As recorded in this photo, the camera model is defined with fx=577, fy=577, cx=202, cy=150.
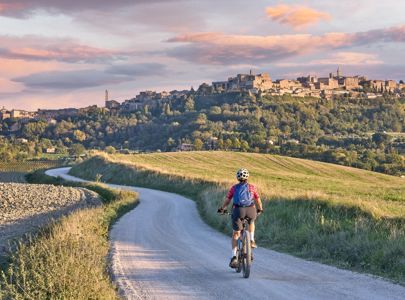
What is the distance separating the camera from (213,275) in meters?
13.2

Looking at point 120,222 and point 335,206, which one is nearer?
point 335,206

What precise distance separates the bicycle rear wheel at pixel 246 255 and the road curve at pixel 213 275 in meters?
0.21

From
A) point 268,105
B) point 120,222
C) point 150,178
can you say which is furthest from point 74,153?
point 120,222

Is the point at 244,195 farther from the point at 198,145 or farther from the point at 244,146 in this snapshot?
the point at 198,145

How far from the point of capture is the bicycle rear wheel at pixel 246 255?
12656mm

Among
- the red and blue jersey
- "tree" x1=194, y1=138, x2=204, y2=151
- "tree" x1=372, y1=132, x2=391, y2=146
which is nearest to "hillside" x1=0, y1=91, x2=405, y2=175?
"tree" x1=194, y1=138, x2=204, y2=151

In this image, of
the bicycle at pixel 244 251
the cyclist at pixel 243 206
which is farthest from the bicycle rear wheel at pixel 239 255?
the cyclist at pixel 243 206

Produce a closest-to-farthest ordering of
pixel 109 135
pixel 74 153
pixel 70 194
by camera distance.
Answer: pixel 70 194 < pixel 74 153 < pixel 109 135

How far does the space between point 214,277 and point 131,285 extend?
1.92 m

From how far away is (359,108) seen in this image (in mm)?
187875

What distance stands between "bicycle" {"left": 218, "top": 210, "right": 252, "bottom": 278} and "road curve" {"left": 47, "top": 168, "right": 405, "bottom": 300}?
21 centimetres

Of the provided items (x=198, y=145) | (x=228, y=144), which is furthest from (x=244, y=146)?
(x=198, y=145)

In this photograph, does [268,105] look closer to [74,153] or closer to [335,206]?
[74,153]

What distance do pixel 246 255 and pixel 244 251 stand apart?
0.46 feet
